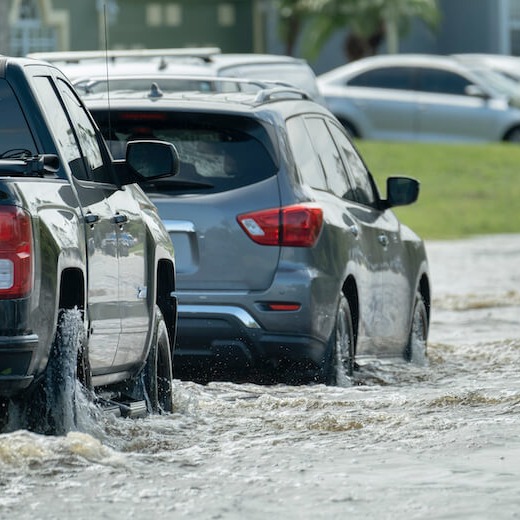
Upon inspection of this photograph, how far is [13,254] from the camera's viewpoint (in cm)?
626

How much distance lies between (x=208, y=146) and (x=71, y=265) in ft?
9.84

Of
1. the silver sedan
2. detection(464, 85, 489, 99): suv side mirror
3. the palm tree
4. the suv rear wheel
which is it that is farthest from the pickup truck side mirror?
the palm tree

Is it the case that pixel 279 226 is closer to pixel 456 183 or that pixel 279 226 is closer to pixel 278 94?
pixel 278 94

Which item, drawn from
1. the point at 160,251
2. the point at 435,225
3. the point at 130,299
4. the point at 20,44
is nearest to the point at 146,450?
the point at 130,299

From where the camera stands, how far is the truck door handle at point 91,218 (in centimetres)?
700

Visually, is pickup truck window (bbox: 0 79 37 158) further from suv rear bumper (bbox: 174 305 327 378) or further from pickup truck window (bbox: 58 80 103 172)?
suv rear bumper (bbox: 174 305 327 378)

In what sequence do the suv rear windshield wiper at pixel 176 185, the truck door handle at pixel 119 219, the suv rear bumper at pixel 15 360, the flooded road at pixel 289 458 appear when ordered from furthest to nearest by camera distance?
1. the suv rear windshield wiper at pixel 176 185
2. the truck door handle at pixel 119 219
3. the suv rear bumper at pixel 15 360
4. the flooded road at pixel 289 458

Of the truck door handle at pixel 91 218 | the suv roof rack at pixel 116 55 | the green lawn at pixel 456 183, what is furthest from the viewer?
the green lawn at pixel 456 183

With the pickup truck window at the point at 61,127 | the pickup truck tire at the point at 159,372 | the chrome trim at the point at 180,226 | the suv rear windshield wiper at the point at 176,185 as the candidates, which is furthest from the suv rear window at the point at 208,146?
the pickup truck window at the point at 61,127

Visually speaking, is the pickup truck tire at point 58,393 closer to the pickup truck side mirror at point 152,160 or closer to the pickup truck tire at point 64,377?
the pickup truck tire at point 64,377

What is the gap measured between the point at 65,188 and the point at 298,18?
50002 mm

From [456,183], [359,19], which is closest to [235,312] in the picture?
A: [456,183]

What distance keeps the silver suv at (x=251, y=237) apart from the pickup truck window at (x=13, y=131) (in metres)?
2.17

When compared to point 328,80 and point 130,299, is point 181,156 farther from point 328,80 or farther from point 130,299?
point 328,80
